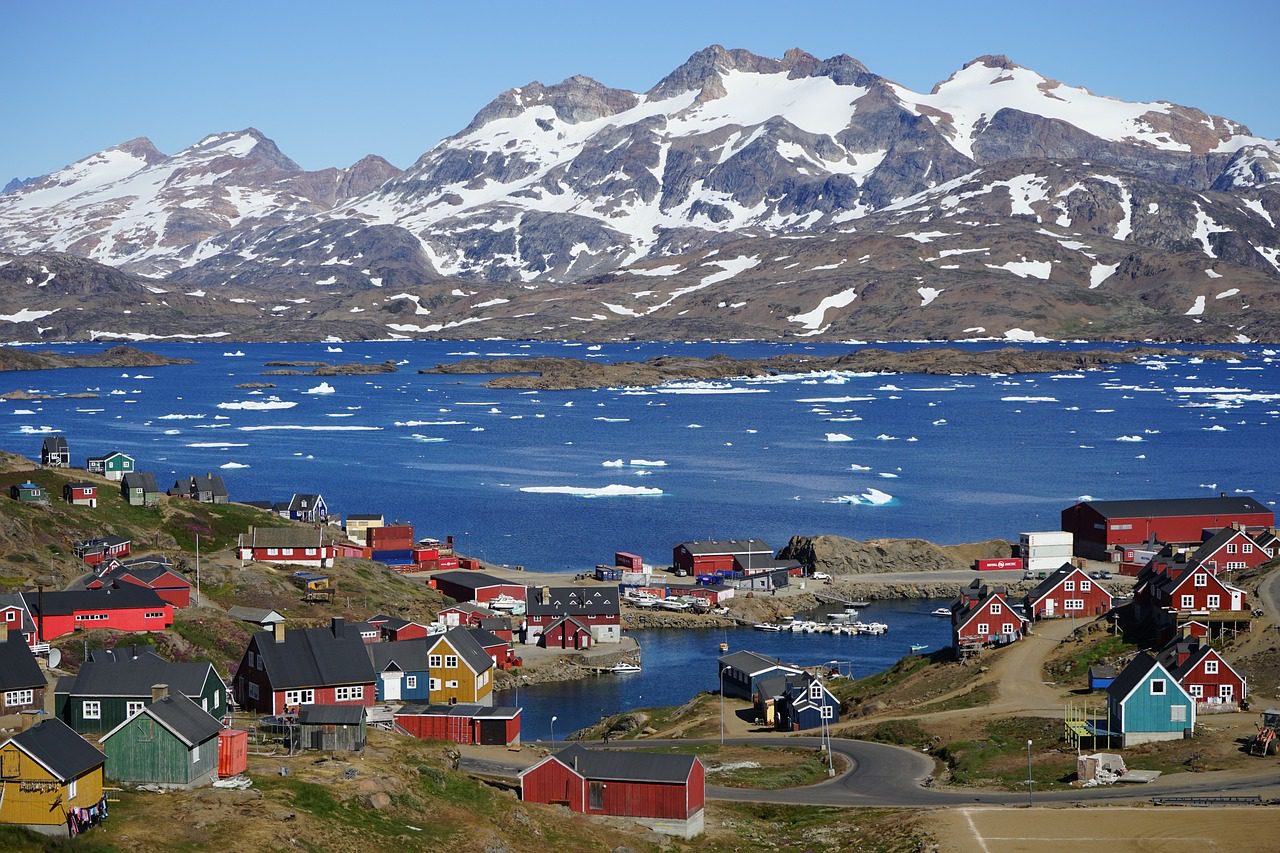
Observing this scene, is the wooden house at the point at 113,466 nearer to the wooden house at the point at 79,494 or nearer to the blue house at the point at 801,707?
the wooden house at the point at 79,494

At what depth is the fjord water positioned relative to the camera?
330 feet

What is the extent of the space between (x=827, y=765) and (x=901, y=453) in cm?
10044

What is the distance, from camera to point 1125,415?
17925 cm

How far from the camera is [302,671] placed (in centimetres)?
4575

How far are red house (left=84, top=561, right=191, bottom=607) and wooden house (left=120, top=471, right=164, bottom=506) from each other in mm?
17529

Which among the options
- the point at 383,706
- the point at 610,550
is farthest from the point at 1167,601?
the point at 610,550

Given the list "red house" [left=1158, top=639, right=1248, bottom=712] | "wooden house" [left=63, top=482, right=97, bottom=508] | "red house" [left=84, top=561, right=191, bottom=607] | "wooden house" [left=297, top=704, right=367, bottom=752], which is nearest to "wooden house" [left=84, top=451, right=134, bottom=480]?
"wooden house" [left=63, top=482, right=97, bottom=508]

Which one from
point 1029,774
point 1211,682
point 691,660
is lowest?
point 1029,774

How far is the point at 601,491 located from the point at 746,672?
5898 centimetres

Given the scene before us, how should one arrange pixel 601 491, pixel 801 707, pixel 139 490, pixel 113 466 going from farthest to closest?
pixel 601 491 < pixel 113 466 < pixel 139 490 < pixel 801 707

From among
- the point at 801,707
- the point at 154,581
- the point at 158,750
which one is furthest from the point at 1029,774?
the point at 154,581

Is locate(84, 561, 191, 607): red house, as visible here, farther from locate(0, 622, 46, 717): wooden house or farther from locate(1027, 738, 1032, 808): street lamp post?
locate(1027, 738, 1032, 808): street lamp post

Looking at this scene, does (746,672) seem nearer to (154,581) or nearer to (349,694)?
(349,694)

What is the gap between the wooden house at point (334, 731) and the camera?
3622 centimetres
